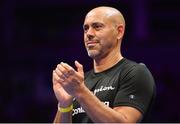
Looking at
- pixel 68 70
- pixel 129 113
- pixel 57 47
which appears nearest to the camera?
pixel 68 70

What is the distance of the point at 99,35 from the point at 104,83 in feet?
0.86

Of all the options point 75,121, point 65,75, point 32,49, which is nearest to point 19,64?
point 32,49

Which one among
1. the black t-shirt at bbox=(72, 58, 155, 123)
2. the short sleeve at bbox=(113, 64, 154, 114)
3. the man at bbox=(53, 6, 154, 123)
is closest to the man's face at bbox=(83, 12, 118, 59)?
the man at bbox=(53, 6, 154, 123)

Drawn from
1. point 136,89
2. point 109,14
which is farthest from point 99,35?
point 136,89

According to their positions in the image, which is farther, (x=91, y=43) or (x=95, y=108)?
(x=91, y=43)

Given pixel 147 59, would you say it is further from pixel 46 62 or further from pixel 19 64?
pixel 19 64

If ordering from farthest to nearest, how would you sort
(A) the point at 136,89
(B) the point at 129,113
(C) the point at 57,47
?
(C) the point at 57,47, (A) the point at 136,89, (B) the point at 129,113

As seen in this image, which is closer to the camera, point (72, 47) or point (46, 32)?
point (72, 47)

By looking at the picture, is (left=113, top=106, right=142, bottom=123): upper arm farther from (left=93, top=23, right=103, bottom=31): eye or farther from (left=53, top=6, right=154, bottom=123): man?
(left=93, top=23, right=103, bottom=31): eye

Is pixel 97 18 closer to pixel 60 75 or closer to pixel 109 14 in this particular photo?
pixel 109 14

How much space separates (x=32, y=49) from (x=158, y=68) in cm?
153

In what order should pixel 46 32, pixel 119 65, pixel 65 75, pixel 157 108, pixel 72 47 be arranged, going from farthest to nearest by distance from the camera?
pixel 46 32, pixel 72 47, pixel 157 108, pixel 119 65, pixel 65 75

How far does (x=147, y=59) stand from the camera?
4.71 metres

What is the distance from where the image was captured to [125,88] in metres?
2.11
